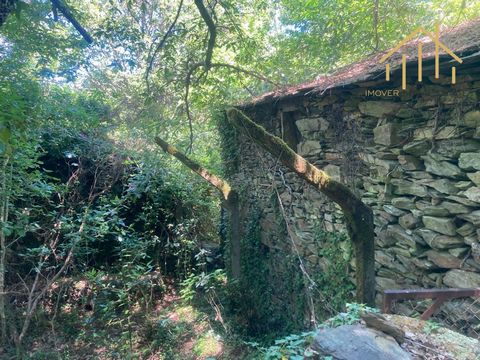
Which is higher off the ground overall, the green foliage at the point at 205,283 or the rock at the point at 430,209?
the rock at the point at 430,209

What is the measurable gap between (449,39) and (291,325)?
3782mm

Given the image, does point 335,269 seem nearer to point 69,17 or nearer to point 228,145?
point 228,145

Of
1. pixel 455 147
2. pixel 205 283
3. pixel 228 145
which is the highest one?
pixel 228 145

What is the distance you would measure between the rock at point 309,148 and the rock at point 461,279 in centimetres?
190

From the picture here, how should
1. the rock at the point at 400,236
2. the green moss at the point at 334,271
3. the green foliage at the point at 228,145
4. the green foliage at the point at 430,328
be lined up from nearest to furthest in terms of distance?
1. the green foliage at the point at 430,328
2. the rock at the point at 400,236
3. the green moss at the point at 334,271
4. the green foliage at the point at 228,145

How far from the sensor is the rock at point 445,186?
254 centimetres

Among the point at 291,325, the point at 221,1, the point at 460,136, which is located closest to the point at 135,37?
the point at 221,1

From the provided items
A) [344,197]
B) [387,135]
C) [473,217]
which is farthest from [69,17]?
[473,217]

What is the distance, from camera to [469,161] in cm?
242

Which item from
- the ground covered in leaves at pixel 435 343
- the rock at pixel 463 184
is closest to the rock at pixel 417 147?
the rock at pixel 463 184

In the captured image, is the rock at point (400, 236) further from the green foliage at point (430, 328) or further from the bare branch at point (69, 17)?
the bare branch at point (69, 17)

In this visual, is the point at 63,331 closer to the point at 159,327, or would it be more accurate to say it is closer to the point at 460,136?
the point at 159,327

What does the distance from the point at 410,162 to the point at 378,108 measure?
0.60m

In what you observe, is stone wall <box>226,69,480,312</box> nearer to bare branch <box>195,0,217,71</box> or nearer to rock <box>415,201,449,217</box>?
rock <box>415,201,449,217</box>
